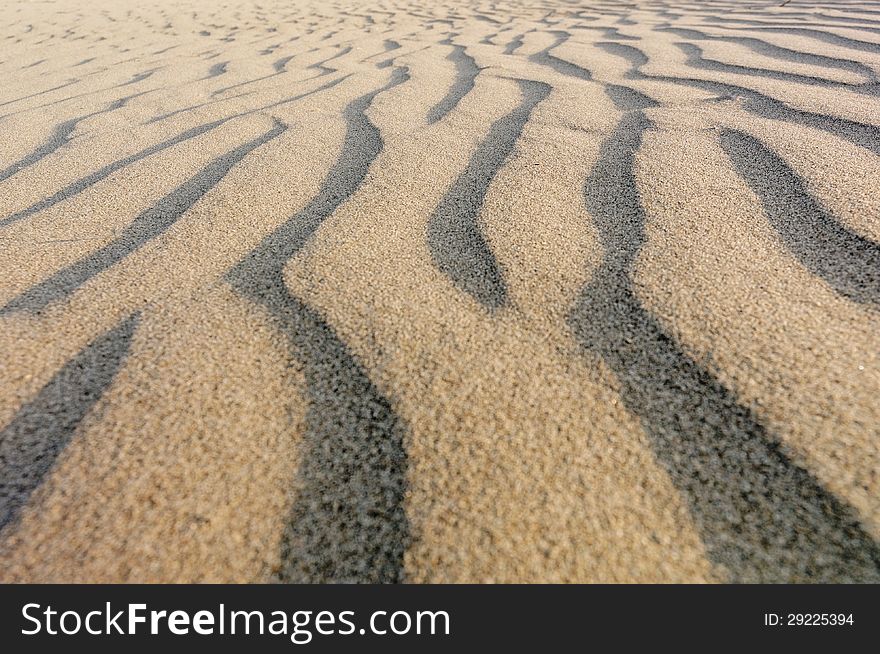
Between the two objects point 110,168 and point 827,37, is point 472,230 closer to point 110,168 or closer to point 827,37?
→ point 110,168

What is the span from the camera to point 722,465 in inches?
20.5

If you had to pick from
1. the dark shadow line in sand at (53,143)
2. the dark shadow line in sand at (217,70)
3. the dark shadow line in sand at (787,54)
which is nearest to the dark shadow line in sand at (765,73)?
the dark shadow line in sand at (787,54)

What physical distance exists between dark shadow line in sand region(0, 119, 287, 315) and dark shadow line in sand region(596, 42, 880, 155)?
1310 millimetres

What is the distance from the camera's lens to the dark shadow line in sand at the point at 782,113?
1249 mm

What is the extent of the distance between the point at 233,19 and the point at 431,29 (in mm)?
1717

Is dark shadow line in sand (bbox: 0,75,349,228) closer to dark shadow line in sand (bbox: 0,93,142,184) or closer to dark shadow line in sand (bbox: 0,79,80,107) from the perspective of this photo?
dark shadow line in sand (bbox: 0,93,142,184)

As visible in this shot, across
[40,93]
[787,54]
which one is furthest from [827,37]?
[40,93]

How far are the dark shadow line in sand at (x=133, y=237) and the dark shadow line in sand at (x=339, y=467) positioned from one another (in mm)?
245

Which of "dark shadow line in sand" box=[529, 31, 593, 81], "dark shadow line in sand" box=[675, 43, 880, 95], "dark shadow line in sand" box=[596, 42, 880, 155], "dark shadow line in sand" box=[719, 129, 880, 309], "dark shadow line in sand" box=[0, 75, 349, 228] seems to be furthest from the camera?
"dark shadow line in sand" box=[529, 31, 593, 81]

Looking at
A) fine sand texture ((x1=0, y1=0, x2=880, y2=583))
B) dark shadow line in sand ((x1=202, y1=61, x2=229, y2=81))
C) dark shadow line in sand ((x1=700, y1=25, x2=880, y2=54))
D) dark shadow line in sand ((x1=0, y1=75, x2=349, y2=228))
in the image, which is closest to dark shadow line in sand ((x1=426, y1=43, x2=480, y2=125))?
fine sand texture ((x1=0, y1=0, x2=880, y2=583))

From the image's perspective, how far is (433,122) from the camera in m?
1.55

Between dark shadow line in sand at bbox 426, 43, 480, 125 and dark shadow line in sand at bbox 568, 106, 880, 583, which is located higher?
dark shadow line in sand at bbox 426, 43, 480, 125

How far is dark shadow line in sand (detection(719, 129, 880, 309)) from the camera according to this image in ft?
2.48

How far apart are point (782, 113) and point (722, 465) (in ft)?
4.26
